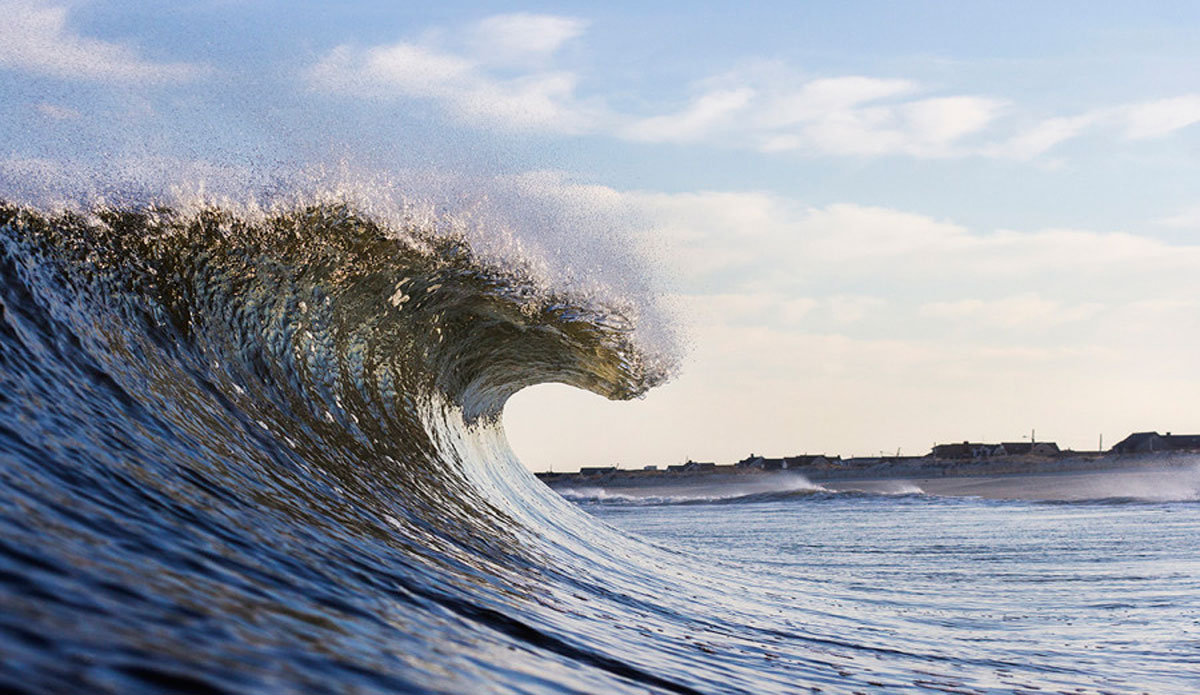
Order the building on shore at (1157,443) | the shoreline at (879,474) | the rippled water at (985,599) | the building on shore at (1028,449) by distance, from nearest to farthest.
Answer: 1. the rippled water at (985,599)
2. the shoreline at (879,474)
3. the building on shore at (1157,443)
4. the building on shore at (1028,449)

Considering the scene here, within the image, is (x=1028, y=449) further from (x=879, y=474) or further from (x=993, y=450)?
(x=879, y=474)

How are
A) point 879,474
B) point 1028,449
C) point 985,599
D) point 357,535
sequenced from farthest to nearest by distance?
point 1028,449 → point 879,474 → point 985,599 → point 357,535

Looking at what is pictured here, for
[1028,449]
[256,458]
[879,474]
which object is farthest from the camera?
[1028,449]

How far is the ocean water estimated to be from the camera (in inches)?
70.6

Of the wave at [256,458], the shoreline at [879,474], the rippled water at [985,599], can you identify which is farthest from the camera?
the shoreline at [879,474]

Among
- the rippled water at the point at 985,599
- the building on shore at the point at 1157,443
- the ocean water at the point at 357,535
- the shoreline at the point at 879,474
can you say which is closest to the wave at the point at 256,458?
the ocean water at the point at 357,535

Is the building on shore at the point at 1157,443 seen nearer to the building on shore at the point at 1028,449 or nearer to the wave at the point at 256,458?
the building on shore at the point at 1028,449

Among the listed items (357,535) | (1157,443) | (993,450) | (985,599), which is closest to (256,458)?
(357,535)

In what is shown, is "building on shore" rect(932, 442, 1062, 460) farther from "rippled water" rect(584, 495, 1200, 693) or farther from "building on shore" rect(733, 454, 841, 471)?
"rippled water" rect(584, 495, 1200, 693)

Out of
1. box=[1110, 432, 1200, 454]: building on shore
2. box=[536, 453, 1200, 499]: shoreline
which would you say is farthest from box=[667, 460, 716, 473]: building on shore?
box=[1110, 432, 1200, 454]: building on shore

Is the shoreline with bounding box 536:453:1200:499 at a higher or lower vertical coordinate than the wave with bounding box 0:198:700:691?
Result: lower

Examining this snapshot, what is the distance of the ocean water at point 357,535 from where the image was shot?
1794 mm

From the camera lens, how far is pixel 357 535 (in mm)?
3482

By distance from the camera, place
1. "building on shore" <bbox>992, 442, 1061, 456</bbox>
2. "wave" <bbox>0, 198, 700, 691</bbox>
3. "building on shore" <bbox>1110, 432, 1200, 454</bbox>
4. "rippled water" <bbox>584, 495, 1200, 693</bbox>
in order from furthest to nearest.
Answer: "building on shore" <bbox>992, 442, 1061, 456</bbox>
"building on shore" <bbox>1110, 432, 1200, 454</bbox>
"rippled water" <bbox>584, 495, 1200, 693</bbox>
"wave" <bbox>0, 198, 700, 691</bbox>
